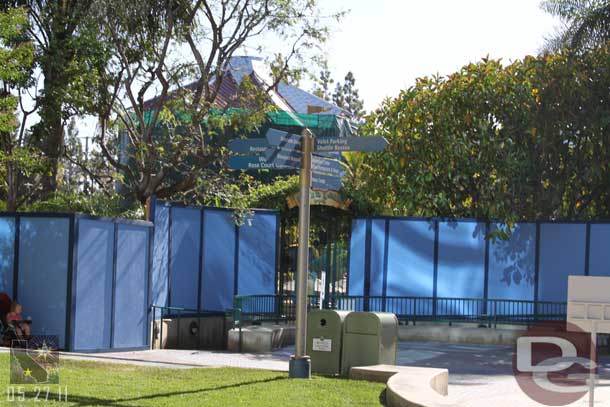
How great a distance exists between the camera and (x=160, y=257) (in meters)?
22.0

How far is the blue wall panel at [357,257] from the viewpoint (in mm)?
25203

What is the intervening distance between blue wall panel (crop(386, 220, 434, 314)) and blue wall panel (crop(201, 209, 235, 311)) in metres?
4.22

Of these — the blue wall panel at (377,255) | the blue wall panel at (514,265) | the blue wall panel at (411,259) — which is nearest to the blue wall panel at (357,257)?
the blue wall panel at (377,255)

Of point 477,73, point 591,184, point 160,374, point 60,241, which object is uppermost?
point 477,73

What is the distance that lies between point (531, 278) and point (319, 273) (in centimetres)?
555

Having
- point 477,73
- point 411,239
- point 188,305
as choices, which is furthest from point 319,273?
point 477,73

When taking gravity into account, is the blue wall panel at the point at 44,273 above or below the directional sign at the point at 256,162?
below

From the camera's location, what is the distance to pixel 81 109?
24672 mm

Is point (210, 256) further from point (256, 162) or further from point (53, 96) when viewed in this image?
point (256, 162)

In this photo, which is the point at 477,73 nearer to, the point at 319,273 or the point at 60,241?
the point at 319,273

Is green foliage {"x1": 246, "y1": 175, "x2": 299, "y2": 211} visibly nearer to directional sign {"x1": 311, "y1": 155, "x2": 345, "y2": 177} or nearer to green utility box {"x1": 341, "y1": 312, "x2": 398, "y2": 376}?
green utility box {"x1": 341, "y1": 312, "x2": 398, "y2": 376}

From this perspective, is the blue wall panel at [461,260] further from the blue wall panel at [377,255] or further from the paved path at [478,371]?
the paved path at [478,371]

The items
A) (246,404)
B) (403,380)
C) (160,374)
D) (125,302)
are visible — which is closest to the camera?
(246,404)

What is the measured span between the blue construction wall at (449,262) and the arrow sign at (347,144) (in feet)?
37.7
